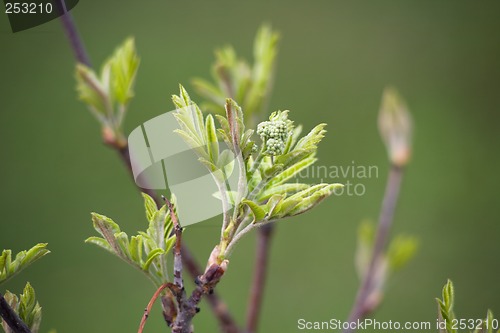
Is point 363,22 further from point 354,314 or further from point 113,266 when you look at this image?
point 354,314

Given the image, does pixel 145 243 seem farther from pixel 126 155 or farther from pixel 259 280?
pixel 259 280

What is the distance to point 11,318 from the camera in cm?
69

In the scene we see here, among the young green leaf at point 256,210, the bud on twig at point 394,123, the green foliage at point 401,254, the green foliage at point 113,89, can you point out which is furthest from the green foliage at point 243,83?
the young green leaf at point 256,210

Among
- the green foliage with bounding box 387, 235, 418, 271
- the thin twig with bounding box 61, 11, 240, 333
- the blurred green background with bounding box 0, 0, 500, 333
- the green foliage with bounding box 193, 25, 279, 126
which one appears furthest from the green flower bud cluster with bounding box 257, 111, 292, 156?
the blurred green background with bounding box 0, 0, 500, 333

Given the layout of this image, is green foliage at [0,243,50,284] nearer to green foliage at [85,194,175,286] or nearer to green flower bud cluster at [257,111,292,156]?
green foliage at [85,194,175,286]

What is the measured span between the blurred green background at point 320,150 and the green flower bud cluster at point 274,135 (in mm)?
1669

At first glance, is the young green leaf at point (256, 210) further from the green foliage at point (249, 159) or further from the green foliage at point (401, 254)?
the green foliage at point (401, 254)

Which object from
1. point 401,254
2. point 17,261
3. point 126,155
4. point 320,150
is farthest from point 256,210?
point 320,150

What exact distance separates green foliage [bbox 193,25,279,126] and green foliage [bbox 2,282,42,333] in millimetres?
622

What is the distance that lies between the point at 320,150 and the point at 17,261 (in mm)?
2748

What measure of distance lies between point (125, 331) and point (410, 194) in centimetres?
187

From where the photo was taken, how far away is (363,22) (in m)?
4.04

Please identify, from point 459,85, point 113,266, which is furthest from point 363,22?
point 113,266

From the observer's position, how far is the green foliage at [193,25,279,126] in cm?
129
